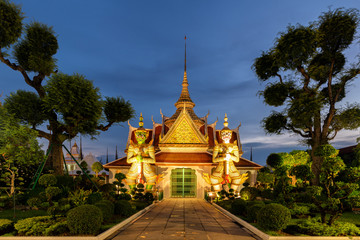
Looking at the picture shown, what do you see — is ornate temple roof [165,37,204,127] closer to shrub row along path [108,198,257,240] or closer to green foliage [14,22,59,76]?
green foliage [14,22,59,76]

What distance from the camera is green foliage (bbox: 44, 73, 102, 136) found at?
42.3 feet

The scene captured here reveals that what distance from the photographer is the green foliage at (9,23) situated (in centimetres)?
1212

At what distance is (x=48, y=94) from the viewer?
13102 millimetres

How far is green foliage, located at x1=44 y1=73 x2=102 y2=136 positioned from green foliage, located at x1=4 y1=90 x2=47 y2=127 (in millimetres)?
872

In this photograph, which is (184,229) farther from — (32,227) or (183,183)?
(183,183)

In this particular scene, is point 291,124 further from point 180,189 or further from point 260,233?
point 260,233

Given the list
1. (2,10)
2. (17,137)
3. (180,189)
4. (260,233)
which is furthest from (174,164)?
(2,10)

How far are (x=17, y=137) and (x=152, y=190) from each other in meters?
8.10

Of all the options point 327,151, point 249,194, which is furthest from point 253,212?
point 249,194

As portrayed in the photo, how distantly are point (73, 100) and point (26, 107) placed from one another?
9.14 feet

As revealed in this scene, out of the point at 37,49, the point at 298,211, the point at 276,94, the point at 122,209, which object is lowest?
the point at 298,211

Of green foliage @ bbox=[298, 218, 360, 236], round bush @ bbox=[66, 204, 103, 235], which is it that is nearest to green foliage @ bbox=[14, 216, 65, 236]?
round bush @ bbox=[66, 204, 103, 235]

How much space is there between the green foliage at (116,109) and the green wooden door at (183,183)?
225 inches

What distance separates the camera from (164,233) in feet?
24.2
